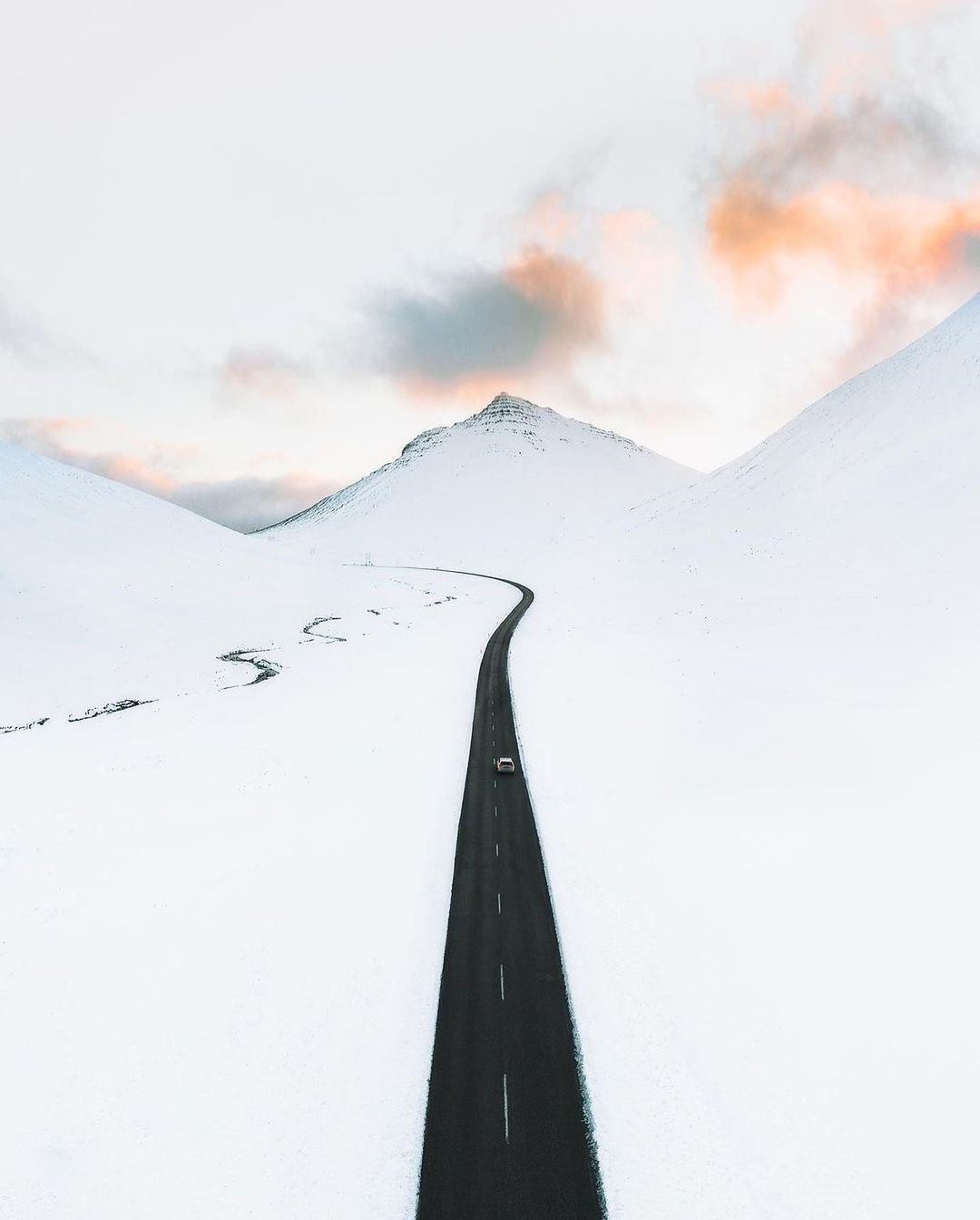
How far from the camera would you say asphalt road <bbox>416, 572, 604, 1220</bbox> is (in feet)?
29.9

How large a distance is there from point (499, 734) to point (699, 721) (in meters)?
9.84

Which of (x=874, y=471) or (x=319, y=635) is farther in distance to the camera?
(x=874, y=471)

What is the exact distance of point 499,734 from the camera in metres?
28.7

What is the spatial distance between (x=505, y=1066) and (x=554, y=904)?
510 centimetres

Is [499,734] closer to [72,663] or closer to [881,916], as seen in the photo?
[881,916]

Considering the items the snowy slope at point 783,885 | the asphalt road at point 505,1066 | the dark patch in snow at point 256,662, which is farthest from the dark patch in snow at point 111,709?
the asphalt road at point 505,1066

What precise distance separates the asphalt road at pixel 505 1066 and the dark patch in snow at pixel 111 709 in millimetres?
25470

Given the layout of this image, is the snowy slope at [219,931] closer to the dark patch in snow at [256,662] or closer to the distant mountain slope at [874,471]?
the dark patch in snow at [256,662]

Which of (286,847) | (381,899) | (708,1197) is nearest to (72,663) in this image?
(286,847)

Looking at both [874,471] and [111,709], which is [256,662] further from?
[874,471]

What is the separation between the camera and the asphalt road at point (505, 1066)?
9.11 metres

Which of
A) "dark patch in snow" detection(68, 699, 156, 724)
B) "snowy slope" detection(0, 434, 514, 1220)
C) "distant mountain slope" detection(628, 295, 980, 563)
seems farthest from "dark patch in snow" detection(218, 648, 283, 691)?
"distant mountain slope" detection(628, 295, 980, 563)

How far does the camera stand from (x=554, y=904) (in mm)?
15969

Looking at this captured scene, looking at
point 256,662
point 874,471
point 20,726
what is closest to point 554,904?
point 20,726
